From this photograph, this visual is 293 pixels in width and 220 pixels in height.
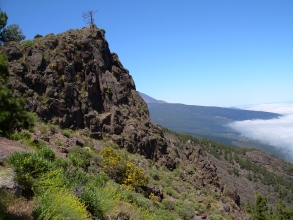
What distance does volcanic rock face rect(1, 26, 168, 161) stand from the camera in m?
21.8

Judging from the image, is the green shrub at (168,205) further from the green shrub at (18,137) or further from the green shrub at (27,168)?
the green shrub at (27,168)

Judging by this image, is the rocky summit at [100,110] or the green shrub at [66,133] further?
the green shrub at [66,133]

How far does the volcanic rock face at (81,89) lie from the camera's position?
21828 millimetres

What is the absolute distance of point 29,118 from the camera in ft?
42.3

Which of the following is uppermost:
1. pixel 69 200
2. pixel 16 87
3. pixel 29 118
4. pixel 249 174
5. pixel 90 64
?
pixel 90 64

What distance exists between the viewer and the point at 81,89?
24.9 metres

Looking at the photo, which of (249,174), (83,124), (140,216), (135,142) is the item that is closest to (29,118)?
(140,216)

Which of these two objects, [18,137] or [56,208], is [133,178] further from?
[56,208]

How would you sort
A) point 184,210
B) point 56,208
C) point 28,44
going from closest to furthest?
point 56,208 → point 184,210 → point 28,44

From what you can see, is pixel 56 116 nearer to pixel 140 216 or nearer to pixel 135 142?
pixel 135 142

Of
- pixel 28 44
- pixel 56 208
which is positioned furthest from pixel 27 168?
pixel 28 44

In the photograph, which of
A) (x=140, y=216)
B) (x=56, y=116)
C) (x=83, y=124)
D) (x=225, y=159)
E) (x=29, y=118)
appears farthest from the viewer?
(x=225, y=159)

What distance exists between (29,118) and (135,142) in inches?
521

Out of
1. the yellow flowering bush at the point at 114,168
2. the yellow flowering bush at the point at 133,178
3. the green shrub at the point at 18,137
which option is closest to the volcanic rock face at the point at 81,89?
the yellow flowering bush at the point at 114,168
